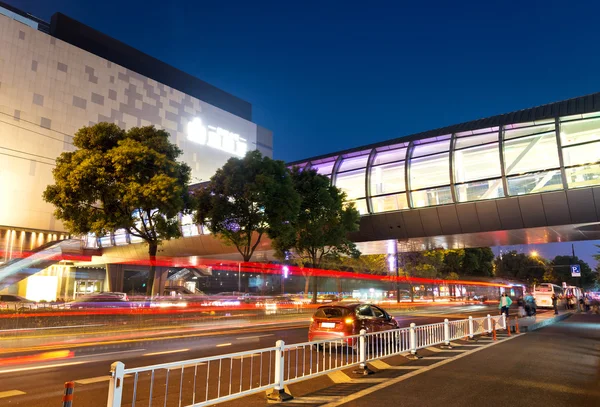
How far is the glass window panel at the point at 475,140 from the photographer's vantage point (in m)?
27.0

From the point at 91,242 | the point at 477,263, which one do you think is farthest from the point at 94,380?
the point at 477,263

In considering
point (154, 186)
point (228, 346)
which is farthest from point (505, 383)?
point (154, 186)

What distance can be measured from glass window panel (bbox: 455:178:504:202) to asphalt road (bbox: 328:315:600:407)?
13273 millimetres

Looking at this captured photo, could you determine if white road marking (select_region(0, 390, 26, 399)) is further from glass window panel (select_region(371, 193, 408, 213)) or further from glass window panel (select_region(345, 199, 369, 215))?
glass window panel (select_region(345, 199, 369, 215))

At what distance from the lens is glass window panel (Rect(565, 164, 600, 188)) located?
22712mm

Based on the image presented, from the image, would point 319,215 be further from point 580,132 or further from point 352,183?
point 580,132

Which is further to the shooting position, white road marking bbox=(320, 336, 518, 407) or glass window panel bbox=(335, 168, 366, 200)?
glass window panel bbox=(335, 168, 366, 200)

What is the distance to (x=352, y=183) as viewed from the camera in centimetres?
3197

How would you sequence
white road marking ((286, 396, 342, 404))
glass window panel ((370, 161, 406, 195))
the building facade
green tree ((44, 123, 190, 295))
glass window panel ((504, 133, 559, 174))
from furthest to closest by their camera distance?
the building facade < glass window panel ((370, 161, 406, 195)) < glass window panel ((504, 133, 559, 174)) < green tree ((44, 123, 190, 295)) < white road marking ((286, 396, 342, 404))

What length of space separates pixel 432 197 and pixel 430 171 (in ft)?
6.06

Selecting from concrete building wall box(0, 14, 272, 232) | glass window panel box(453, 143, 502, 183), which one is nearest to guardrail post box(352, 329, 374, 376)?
glass window panel box(453, 143, 502, 183)

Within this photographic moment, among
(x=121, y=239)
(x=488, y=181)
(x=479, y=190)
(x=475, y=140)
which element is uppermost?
(x=475, y=140)

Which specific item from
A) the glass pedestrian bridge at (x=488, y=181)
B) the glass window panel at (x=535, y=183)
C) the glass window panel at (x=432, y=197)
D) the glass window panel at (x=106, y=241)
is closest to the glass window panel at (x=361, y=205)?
the glass pedestrian bridge at (x=488, y=181)

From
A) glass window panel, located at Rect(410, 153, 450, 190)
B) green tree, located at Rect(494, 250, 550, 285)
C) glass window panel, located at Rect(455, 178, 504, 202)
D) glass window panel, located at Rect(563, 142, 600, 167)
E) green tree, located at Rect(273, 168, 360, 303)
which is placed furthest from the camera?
green tree, located at Rect(494, 250, 550, 285)
